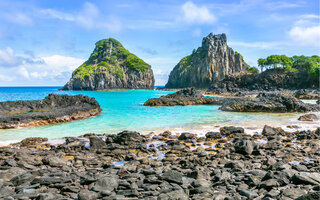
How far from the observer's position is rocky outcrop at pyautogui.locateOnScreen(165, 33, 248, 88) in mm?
140875

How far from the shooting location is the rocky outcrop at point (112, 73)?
15275cm

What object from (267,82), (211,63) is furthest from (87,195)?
(211,63)

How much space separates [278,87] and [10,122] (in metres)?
99.4

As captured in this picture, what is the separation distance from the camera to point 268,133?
1560 cm

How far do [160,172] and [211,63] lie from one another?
456 feet

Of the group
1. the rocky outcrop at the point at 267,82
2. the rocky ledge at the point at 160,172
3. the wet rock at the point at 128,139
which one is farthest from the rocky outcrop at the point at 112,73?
the rocky ledge at the point at 160,172

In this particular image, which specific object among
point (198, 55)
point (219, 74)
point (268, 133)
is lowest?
point (268, 133)

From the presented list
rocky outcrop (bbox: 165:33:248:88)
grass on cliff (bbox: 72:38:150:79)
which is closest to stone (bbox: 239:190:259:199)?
rocky outcrop (bbox: 165:33:248:88)

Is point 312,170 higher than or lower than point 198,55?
lower

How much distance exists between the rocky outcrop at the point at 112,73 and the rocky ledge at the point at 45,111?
392 ft

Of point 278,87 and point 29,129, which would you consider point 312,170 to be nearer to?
point 29,129

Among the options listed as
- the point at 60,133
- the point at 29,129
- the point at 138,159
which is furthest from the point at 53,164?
the point at 29,129

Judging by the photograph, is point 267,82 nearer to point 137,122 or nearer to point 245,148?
point 137,122

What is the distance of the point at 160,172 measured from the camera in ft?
26.8
